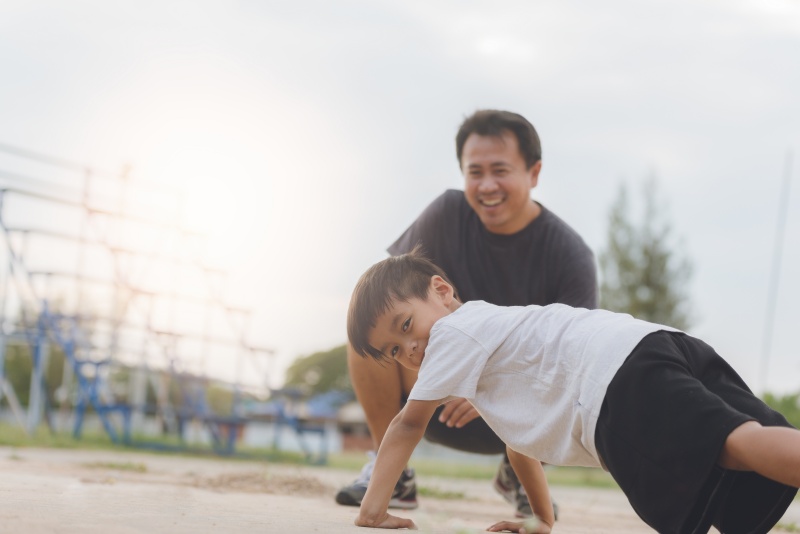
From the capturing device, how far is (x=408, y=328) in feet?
7.75

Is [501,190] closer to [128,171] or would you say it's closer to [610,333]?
[610,333]

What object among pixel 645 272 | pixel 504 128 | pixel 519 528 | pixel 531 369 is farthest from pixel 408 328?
pixel 645 272

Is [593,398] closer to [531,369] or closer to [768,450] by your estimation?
[531,369]

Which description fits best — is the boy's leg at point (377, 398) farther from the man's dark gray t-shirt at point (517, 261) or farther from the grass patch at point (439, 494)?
the grass patch at point (439, 494)

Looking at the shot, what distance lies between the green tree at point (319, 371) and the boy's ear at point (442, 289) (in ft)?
146

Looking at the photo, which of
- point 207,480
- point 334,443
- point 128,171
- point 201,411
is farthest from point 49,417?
point 334,443

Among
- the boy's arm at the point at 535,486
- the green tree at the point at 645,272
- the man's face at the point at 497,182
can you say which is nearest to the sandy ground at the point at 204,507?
the boy's arm at the point at 535,486

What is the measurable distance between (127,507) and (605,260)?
22.3m

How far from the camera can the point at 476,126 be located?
3.60 m

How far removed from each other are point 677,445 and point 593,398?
0.22 meters

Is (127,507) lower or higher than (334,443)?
higher

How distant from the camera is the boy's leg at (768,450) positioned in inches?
74.9

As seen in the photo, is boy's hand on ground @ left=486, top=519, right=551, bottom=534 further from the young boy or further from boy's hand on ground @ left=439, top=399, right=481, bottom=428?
boy's hand on ground @ left=439, top=399, right=481, bottom=428

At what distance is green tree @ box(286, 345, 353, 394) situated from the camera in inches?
1879
